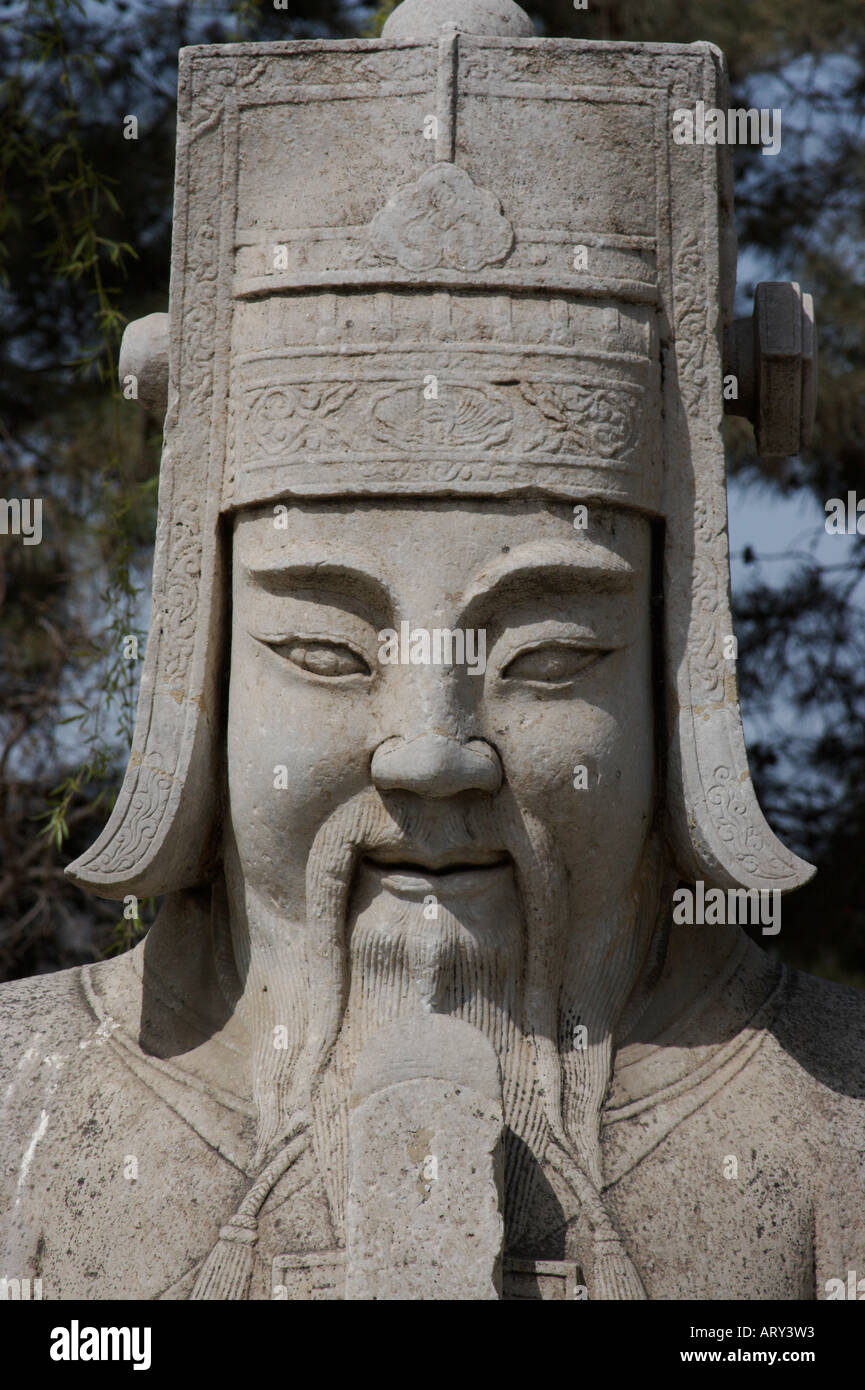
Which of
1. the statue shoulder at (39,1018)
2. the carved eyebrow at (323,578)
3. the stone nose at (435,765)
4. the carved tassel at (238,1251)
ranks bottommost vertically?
the carved tassel at (238,1251)

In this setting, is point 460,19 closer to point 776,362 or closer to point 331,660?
point 776,362

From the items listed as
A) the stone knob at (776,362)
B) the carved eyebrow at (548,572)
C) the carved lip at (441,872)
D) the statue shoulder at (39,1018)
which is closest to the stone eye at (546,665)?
the carved eyebrow at (548,572)

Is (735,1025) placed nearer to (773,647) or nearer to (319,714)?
(319,714)

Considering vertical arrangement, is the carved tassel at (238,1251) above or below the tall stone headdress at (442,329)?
below

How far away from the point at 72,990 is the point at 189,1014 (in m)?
0.31

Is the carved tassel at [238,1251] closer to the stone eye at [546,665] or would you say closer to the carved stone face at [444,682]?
the carved stone face at [444,682]


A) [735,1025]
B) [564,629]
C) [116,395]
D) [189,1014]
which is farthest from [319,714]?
[116,395]

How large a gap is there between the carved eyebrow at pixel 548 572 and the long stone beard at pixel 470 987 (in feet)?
1.31

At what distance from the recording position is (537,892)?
408cm

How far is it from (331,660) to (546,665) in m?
0.41

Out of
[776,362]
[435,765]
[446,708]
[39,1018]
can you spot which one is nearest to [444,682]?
[446,708]

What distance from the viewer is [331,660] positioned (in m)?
4.06

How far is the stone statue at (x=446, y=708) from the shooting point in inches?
157

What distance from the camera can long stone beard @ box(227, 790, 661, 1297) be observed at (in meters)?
4.03
